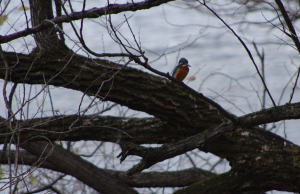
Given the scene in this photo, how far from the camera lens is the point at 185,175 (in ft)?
12.4

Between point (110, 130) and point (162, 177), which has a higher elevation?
point (110, 130)

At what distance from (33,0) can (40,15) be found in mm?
159

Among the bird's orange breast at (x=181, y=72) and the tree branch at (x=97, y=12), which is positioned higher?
the bird's orange breast at (x=181, y=72)

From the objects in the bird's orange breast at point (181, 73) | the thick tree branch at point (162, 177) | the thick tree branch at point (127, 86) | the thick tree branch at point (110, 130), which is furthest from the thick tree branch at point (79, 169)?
the bird's orange breast at point (181, 73)

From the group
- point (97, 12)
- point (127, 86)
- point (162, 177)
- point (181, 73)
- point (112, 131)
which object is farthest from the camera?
point (181, 73)

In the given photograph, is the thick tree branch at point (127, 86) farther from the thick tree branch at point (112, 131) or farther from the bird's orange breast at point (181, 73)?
the bird's orange breast at point (181, 73)

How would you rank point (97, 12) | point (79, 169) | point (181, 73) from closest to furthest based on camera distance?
point (97, 12)
point (79, 169)
point (181, 73)

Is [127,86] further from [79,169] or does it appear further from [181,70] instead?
[181,70]

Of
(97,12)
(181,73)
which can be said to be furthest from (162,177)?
(97,12)

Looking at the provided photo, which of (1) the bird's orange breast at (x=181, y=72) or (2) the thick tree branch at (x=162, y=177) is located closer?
(2) the thick tree branch at (x=162, y=177)

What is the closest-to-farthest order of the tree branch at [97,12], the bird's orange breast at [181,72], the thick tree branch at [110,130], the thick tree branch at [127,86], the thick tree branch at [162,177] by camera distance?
Result: the tree branch at [97,12], the thick tree branch at [127,86], the thick tree branch at [110,130], the thick tree branch at [162,177], the bird's orange breast at [181,72]

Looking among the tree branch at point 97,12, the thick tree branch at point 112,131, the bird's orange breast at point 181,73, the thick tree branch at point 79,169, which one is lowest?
the thick tree branch at point 79,169

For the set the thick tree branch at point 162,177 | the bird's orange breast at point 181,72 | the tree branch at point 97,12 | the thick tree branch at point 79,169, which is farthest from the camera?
the bird's orange breast at point 181,72

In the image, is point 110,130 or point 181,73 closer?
point 110,130
